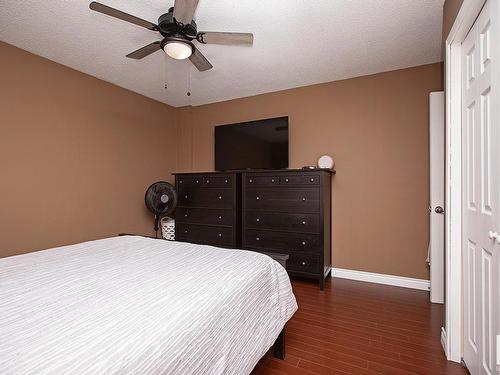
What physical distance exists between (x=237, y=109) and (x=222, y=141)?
0.57 m

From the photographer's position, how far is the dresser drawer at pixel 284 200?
3053 millimetres

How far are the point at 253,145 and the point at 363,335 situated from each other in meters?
2.69

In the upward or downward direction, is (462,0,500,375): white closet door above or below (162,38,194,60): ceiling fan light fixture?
below

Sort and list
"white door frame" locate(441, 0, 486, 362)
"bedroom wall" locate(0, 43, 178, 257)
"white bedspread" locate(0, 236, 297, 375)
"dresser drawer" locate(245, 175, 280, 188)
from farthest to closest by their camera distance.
Result: "dresser drawer" locate(245, 175, 280, 188), "bedroom wall" locate(0, 43, 178, 257), "white door frame" locate(441, 0, 486, 362), "white bedspread" locate(0, 236, 297, 375)

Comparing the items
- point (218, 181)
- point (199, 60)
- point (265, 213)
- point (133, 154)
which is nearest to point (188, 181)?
point (218, 181)

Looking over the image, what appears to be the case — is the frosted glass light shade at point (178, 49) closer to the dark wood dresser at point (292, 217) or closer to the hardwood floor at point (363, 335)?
the dark wood dresser at point (292, 217)

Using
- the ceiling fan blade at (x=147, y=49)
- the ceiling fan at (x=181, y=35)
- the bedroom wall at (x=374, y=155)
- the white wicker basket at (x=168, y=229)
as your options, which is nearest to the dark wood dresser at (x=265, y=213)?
the white wicker basket at (x=168, y=229)

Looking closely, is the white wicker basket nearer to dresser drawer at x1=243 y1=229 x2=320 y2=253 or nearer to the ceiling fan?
dresser drawer at x1=243 y1=229 x2=320 y2=253

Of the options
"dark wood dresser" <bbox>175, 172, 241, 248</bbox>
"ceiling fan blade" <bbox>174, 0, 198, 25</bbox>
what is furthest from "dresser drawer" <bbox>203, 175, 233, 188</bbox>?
"ceiling fan blade" <bbox>174, 0, 198, 25</bbox>

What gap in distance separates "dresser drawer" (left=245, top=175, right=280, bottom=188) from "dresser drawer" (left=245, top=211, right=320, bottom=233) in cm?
37

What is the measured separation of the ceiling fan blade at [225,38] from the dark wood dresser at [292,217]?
1571 mm

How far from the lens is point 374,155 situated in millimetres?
3256

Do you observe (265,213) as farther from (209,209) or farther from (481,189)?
(481,189)

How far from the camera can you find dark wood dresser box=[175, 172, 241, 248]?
3.50 m
